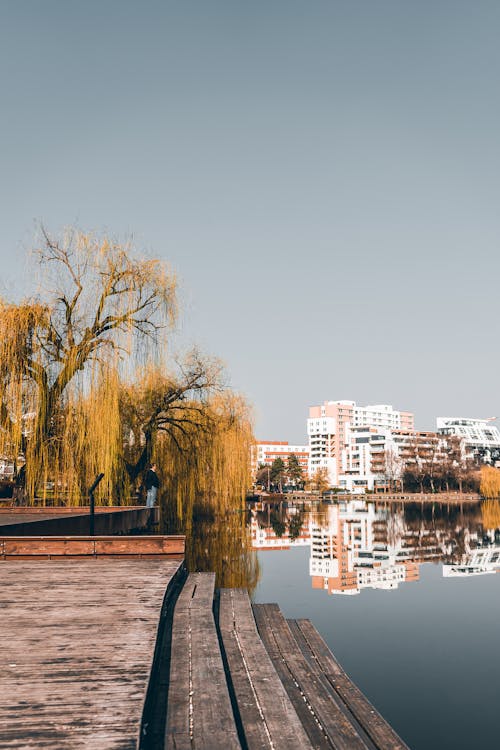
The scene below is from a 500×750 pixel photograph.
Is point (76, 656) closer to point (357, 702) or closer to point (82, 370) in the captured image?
point (357, 702)

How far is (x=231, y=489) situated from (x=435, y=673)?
19184 mm

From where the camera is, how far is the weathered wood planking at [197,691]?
388 centimetres

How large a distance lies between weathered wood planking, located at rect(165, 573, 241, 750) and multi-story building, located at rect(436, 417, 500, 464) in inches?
6369

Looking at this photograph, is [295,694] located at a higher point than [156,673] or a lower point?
lower

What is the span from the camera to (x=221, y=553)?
20.9 metres

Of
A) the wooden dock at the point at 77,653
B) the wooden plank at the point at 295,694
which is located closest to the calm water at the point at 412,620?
the wooden plank at the point at 295,694

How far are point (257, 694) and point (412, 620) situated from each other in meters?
8.45

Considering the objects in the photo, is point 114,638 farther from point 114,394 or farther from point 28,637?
point 114,394

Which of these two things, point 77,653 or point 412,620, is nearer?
point 77,653

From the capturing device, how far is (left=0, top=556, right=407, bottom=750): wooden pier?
367 centimetres

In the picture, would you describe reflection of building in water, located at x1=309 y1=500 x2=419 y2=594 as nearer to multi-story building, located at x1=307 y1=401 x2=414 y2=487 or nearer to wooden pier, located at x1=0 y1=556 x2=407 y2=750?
wooden pier, located at x1=0 y1=556 x2=407 y2=750

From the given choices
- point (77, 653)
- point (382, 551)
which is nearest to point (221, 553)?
point (382, 551)

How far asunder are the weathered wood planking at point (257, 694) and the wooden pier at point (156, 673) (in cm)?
1

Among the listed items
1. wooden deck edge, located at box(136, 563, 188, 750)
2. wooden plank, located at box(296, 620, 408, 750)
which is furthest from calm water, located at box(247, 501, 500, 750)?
wooden deck edge, located at box(136, 563, 188, 750)
